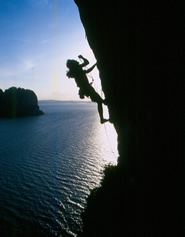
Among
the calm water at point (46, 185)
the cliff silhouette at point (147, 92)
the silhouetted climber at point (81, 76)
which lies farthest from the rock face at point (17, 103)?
the cliff silhouette at point (147, 92)

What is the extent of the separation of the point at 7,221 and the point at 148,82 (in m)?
17.1

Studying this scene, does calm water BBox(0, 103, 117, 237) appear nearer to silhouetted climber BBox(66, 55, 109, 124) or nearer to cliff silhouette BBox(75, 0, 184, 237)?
cliff silhouette BBox(75, 0, 184, 237)

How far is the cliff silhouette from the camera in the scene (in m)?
4.54

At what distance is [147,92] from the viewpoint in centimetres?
573

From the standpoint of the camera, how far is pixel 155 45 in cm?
485

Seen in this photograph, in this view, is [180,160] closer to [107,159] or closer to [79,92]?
[79,92]

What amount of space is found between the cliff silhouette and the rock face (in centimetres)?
9272

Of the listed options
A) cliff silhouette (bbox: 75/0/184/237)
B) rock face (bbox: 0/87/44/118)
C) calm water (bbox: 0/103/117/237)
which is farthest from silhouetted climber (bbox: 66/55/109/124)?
rock face (bbox: 0/87/44/118)

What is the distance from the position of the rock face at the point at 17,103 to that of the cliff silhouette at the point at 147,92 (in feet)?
304

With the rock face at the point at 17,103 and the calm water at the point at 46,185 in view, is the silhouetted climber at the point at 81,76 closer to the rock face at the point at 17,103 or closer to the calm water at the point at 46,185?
the calm water at the point at 46,185

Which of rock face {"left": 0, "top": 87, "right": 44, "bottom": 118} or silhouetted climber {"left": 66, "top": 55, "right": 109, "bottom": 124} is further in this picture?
rock face {"left": 0, "top": 87, "right": 44, "bottom": 118}

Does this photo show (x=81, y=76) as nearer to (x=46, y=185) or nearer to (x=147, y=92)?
(x=147, y=92)

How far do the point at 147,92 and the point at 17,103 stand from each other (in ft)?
332

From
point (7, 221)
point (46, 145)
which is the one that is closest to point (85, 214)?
point (7, 221)
